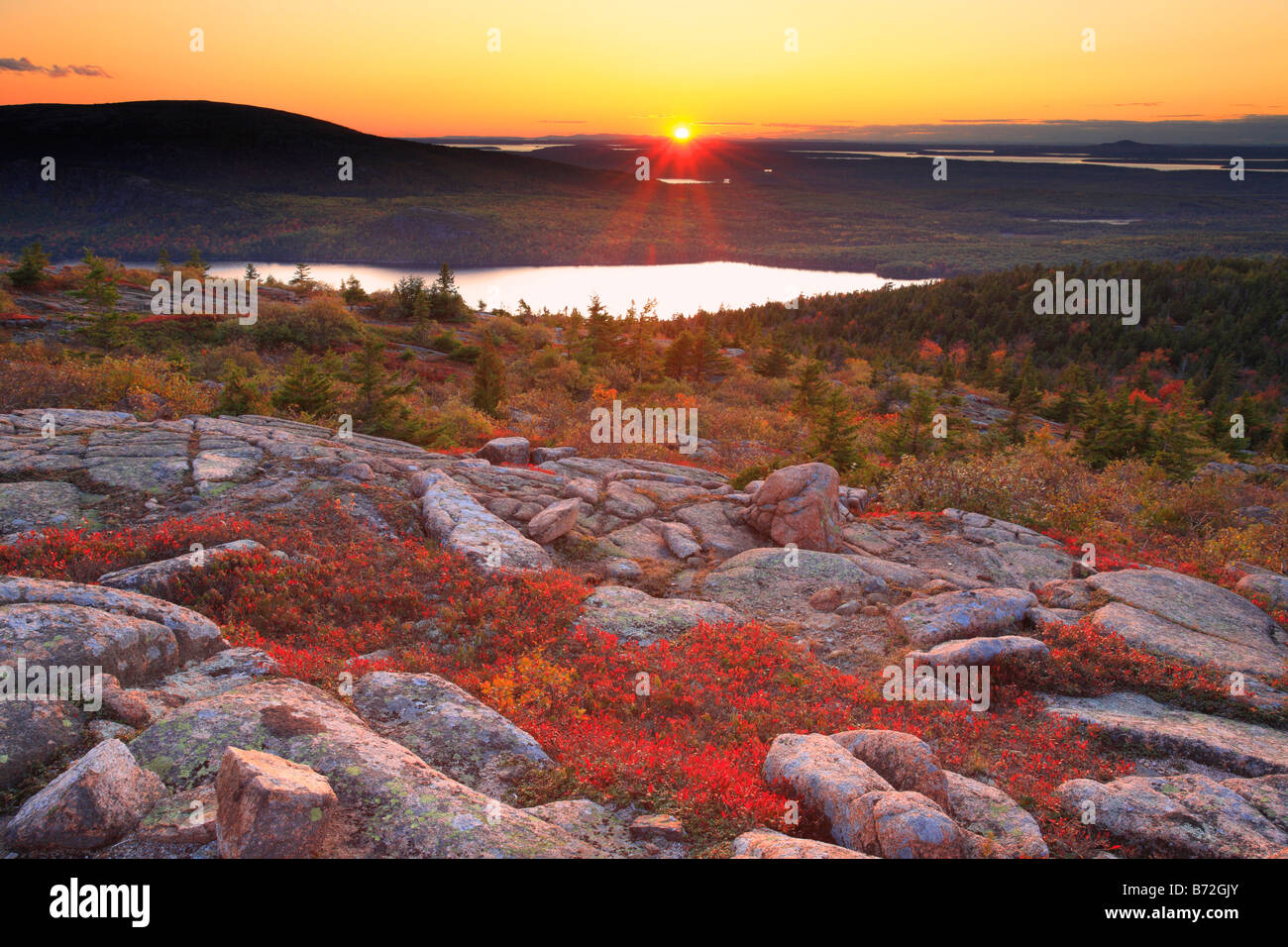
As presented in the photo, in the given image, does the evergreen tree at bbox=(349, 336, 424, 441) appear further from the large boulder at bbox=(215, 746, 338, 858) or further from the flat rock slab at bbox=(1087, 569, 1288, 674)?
the flat rock slab at bbox=(1087, 569, 1288, 674)

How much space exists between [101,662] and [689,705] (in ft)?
20.9

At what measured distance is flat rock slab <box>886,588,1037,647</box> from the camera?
10938 mm

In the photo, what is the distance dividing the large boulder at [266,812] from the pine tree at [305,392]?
55.9ft

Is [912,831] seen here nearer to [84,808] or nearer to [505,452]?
[84,808]

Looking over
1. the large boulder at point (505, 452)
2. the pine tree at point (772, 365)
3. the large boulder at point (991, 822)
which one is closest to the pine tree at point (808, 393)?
the pine tree at point (772, 365)

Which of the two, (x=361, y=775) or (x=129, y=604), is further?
(x=129, y=604)

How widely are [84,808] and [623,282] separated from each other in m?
135

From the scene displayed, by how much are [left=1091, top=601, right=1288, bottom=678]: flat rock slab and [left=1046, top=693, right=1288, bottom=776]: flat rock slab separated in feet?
5.25

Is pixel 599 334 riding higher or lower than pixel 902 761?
higher

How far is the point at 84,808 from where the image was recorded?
185 inches

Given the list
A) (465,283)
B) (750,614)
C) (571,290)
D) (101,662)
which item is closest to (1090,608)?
(750,614)

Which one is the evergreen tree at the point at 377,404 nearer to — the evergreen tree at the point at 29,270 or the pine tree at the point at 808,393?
the pine tree at the point at 808,393

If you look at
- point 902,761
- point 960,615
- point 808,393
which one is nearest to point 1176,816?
point 902,761

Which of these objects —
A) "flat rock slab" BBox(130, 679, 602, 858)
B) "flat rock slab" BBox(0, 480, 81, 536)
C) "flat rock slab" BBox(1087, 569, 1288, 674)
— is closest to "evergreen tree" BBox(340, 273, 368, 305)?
"flat rock slab" BBox(0, 480, 81, 536)
